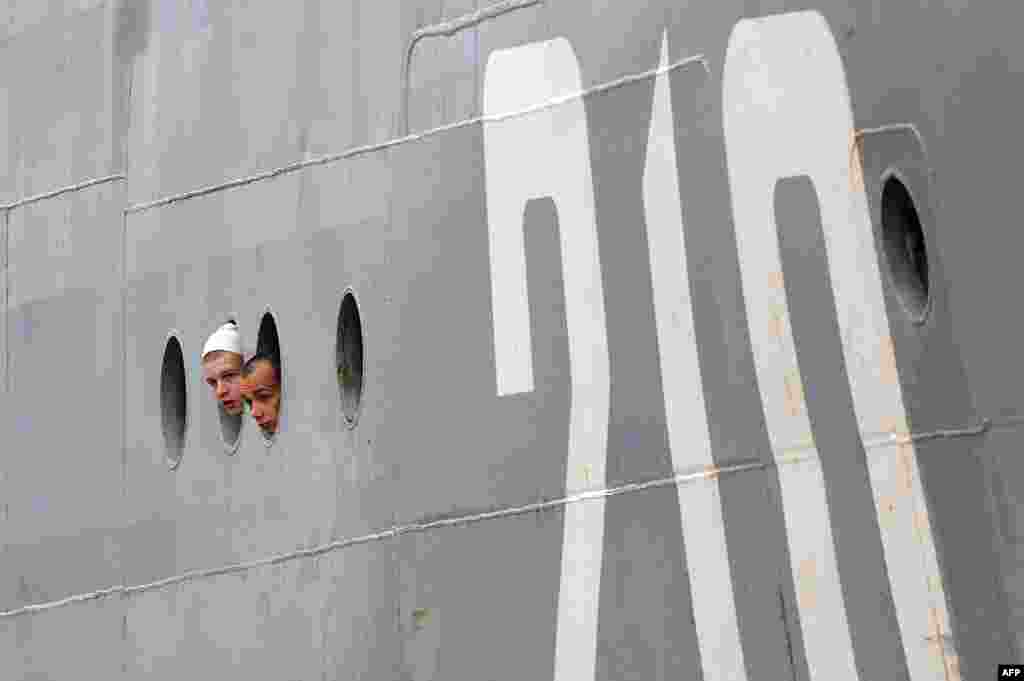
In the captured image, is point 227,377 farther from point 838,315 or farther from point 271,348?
point 838,315

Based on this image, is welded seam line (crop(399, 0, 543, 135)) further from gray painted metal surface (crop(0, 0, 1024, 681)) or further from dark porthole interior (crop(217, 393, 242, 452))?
dark porthole interior (crop(217, 393, 242, 452))

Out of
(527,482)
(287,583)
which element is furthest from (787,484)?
(287,583)

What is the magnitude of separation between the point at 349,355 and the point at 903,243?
282 cm

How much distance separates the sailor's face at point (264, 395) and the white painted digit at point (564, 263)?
151 cm

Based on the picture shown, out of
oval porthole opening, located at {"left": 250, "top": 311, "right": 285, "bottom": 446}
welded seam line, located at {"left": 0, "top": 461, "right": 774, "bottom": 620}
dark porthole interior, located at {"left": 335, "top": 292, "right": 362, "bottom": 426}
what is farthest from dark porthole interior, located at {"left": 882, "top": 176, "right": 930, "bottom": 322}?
oval porthole opening, located at {"left": 250, "top": 311, "right": 285, "bottom": 446}

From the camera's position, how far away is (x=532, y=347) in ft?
34.3

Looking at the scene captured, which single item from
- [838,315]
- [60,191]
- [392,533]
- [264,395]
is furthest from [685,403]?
[60,191]

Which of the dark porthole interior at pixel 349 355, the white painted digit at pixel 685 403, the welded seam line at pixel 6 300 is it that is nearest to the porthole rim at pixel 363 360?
→ the dark porthole interior at pixel 349 355

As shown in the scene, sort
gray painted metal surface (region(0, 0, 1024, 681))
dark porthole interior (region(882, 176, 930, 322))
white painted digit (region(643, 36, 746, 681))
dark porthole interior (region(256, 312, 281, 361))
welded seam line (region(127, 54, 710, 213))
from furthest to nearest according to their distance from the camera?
1. dark porthole interior (region(256, 312, 281, 361))
2. welded seam line (region(127, 54, 710, 213))
3. white painted digit (region(643, 36, 746, 681))
4. dark porthole interior (region(882, 176, 930, 322))
5. gray painted metal surface (region(0, 0, 1024, 681))

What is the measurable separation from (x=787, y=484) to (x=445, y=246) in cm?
198

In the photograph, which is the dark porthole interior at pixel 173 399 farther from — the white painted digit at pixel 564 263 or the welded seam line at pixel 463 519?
the white painted digit at pixel 564 263

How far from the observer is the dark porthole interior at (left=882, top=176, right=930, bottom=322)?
9.42m

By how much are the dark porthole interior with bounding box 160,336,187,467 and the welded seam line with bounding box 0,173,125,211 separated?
1053mm

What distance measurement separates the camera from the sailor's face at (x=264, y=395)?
11750 millimetres
